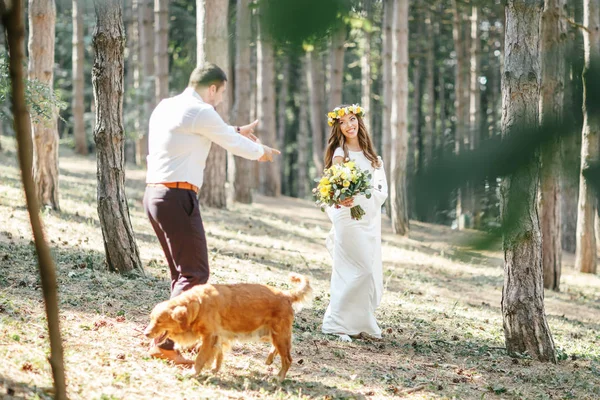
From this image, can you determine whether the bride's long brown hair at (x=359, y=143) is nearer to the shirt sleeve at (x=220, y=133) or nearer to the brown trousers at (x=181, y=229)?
the shirt sleeve at (x=220, y=133)

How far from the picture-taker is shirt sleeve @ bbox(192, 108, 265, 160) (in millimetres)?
5723

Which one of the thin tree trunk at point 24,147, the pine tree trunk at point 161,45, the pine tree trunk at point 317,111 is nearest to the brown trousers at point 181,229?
the thin tree trunk at point 24,147

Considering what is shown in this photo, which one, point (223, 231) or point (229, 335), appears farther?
point (223, 231)

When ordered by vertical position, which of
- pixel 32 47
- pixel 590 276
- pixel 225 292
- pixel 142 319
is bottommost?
pixel 590 276

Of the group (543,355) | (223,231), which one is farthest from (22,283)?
(223,231)

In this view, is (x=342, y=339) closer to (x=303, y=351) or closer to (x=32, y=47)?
(x=303, y=351)

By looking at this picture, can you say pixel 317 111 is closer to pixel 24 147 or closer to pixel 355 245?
pixel 355 245

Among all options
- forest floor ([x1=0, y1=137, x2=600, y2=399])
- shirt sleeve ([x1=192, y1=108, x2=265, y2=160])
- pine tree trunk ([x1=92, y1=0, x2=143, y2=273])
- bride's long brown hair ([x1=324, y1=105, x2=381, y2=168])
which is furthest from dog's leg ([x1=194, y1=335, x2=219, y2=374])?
pine tree trunk ([x1=92, y1=0, x2=143, y2=273])

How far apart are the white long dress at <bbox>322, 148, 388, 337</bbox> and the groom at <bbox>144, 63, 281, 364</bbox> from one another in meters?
2.33

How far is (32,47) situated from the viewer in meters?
13.2

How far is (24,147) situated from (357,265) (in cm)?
582

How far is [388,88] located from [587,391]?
16.8 metres

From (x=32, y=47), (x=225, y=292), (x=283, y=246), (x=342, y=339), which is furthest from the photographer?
(x=283, y=246)

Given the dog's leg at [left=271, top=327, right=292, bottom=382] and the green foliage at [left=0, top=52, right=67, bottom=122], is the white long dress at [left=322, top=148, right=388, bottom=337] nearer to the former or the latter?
the dog's leg at [left=271, top=327, right=292, bottom=382]
